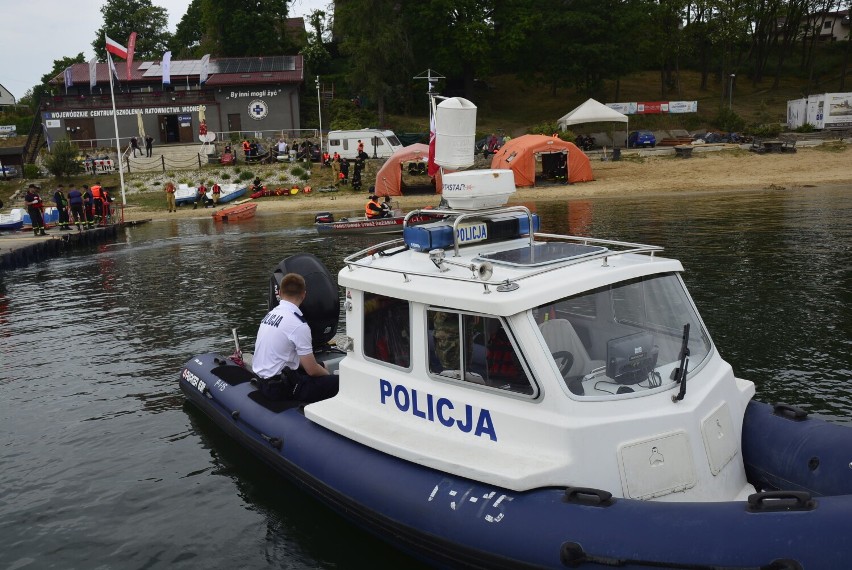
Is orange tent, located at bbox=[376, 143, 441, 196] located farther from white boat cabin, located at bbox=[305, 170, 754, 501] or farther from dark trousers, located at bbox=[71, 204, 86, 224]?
white boat cabin, located at bbox=[305, 170, 754, 501]

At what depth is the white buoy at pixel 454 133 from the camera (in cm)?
848

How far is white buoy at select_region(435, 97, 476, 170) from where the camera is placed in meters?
8.48

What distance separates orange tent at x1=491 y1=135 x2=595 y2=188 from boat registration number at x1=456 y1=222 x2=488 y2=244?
101 feet

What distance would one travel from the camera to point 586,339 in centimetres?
630

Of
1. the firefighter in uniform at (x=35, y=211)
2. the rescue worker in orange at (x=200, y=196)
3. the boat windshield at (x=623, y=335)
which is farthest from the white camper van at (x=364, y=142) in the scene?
the boat windshield at (x=623, y=335)

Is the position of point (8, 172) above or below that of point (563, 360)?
above

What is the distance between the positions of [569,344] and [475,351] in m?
0.76

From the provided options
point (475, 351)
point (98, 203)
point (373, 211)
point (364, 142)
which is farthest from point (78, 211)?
point (475, 351)

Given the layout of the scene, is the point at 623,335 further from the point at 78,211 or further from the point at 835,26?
the point at 835,26

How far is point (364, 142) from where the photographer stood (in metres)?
46.7

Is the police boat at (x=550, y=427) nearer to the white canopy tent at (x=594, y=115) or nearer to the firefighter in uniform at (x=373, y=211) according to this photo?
the firefighter in uniform at (x=373, y=211)

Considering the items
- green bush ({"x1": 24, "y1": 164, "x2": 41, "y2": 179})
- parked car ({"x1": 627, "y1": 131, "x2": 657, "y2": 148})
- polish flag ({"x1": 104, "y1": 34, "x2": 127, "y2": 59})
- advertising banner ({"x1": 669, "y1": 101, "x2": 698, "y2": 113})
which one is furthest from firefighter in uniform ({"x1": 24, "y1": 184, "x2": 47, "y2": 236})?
advertising banner ({"x1": 669, "y1": 101, "x2": 698, "y2": 113})

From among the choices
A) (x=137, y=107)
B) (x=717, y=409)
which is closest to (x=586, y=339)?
(x=717, y=409)

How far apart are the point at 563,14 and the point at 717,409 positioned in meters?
59.4
